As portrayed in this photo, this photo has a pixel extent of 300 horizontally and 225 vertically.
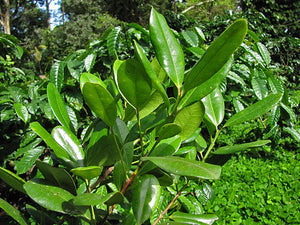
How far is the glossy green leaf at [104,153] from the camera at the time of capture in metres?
0.51

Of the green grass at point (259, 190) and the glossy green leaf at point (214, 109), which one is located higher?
the glossy green leaf at point (214, 109)

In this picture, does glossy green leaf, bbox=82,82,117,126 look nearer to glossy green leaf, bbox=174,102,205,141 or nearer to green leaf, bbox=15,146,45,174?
glossy green leaf, bbox=174,102,205,141

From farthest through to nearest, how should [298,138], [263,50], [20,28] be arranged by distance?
[20,28] < [298,138] < [263,50]

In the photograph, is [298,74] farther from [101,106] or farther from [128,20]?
[128,20]

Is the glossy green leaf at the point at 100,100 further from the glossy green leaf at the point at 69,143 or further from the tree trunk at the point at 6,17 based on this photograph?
the tree trunk at the point at 6,17

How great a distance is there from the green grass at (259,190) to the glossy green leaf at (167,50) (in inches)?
42.3

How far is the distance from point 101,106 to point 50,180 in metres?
0.21

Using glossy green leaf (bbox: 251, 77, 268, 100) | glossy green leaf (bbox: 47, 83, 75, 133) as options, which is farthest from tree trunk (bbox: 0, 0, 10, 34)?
glossy green leaf (bbox: 47, 83, 75, 133)

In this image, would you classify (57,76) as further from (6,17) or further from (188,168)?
(6,17)

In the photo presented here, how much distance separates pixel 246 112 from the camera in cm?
57

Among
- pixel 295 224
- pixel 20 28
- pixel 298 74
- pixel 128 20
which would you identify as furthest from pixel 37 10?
pixel 295 224

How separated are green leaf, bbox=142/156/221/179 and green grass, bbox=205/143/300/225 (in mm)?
1074

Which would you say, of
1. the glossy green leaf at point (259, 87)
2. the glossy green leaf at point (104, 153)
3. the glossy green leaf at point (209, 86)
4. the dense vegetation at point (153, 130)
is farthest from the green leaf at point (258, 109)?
the glossy green leaf at point (259, 87)

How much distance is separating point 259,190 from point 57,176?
1.93 metres
